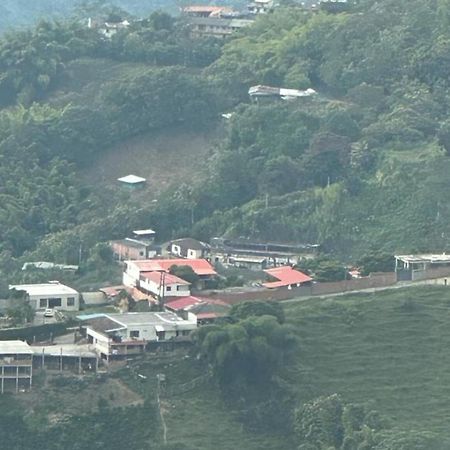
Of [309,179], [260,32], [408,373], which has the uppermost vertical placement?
[260,32]

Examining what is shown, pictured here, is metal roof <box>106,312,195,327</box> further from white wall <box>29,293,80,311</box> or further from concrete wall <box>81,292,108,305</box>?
concrete wall <box>81,292,108,305</box>

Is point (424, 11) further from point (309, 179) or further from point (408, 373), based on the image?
point (408, 373)

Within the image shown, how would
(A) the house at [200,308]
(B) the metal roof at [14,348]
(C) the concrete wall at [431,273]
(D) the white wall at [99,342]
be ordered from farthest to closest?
(C) the concrete wall at [431,273], (A) the house at [200,308], (D) the white wall at [99,342], (B) the metal roof at [14,348]

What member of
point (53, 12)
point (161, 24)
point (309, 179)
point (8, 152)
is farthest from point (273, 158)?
point (53, 12)

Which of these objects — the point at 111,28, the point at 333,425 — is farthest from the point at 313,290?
the point at 111,28

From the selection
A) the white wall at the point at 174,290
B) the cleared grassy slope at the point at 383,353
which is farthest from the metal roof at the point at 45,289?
the cleared grassy slope at the point at 383,353

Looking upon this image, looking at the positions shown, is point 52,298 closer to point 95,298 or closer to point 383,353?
point 95,298

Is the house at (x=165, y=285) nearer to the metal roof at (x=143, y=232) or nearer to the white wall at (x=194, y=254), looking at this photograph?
the white wall at (x=194, y=254)
